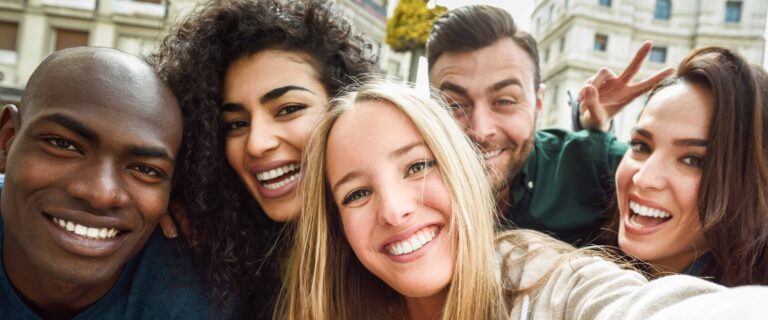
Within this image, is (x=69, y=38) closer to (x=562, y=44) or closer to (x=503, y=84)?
(x=503, y=84)

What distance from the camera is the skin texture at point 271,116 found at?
6.48ft

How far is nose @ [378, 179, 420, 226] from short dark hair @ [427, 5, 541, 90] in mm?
1375

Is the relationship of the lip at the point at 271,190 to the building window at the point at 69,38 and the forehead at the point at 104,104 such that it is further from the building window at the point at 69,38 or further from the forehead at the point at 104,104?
the building window at the point at 69,38

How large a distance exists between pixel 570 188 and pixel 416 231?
1411 millimetres

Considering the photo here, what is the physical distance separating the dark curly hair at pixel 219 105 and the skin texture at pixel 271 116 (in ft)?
0.19

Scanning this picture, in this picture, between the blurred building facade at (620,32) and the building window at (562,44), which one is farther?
the building window at (562,44)

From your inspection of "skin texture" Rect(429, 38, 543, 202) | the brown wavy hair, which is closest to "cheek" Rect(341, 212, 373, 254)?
"skin texture" Rect(429, 38, 543, 202)

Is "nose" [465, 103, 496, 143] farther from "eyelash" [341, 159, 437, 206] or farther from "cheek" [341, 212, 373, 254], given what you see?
"cheek" [341, 212, 373, 254]

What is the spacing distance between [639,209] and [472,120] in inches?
34.0

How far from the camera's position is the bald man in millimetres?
1505

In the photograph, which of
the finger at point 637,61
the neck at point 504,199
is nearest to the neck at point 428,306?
the neck at point 504,199

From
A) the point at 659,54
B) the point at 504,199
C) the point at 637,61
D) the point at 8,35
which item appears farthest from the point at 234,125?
the point at 659,54

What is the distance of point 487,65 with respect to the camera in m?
2.59

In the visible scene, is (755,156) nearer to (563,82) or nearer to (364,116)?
(364,116)
